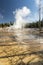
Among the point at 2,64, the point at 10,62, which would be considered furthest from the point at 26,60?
the point at 2,64

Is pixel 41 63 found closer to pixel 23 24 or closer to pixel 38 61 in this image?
pixel 38 61

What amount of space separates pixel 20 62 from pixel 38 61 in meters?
0.40

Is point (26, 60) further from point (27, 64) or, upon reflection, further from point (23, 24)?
point (23, 24)

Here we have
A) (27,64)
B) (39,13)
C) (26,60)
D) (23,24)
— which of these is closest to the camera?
(27,64)

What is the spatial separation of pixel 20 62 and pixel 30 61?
23cm

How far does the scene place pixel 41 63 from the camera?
9.07 ft

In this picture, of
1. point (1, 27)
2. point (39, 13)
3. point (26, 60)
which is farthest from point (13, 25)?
point (26, 60)

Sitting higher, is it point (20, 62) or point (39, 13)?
point (39, 13)

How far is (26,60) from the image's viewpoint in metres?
2.99

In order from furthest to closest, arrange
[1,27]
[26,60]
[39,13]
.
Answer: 1. [1,27]
2. [39,13]
3. [26,60]

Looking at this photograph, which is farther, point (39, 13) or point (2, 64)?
point (39, 13)

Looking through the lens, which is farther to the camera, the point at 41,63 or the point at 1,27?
the point at 1,27

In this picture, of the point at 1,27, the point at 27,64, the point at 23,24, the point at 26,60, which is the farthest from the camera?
the point at 23,24

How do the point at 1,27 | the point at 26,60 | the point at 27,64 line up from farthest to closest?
the point at 1,27 → the point at 26,60 → the point at 27,64
